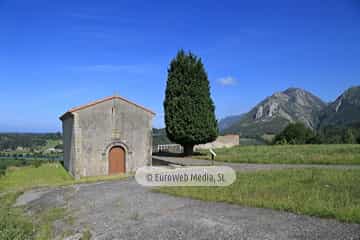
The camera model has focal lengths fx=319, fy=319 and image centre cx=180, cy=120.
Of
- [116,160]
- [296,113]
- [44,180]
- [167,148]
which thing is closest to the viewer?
[44,180]

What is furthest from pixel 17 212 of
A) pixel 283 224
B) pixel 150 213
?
pixel 283 224

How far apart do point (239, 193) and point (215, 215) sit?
2.65 m

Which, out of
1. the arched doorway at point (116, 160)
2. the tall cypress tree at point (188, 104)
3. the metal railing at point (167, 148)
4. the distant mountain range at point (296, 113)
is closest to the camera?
the arched doorway at point (116, 160)

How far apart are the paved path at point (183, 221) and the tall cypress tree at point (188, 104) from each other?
16127 mm

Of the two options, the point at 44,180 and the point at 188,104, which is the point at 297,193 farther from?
the point at 188,104

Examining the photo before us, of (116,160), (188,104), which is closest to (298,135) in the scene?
(188,104)

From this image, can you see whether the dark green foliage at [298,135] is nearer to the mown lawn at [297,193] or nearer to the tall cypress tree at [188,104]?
the tall cypress tree at [188,104]

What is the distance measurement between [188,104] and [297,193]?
62.5 feet

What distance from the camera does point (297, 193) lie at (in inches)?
416

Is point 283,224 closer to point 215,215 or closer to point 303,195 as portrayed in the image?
point 215,215

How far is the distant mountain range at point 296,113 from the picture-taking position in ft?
358

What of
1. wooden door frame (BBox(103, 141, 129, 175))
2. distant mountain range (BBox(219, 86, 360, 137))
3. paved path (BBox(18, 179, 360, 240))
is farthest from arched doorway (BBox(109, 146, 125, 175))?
distant mountain range (BBox(219, 86, 360, 137))

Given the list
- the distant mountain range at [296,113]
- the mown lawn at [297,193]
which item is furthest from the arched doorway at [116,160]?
the distant mountain range at [296,113]

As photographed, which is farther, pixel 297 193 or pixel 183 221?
pixel 297 193
